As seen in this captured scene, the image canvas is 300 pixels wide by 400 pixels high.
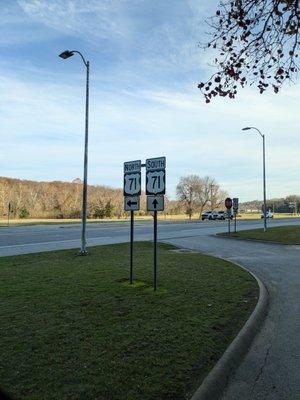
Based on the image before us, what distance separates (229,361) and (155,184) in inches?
194

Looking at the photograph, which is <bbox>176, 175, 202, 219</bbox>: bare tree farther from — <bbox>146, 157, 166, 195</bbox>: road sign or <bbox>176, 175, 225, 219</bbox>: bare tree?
<bbox>146, 157, 166, 195</bbox>: road sign

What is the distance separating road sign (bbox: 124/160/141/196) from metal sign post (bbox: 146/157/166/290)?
514 millimetres

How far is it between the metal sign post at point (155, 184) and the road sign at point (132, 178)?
514 mm

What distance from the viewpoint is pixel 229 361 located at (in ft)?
17.8

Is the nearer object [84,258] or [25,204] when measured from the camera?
[84,258]

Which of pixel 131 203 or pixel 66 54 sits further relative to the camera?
pixel 66 54

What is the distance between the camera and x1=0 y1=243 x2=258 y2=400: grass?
14.8 feet

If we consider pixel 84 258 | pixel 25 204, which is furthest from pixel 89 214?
pixel 84 258

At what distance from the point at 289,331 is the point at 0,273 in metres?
7.57

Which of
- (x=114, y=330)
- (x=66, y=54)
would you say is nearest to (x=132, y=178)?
(x=114, y=330)

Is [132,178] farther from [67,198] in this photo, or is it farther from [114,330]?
[67,198]

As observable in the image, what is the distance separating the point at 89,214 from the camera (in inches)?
3334

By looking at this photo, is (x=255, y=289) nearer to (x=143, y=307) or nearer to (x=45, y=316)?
(x=143, y=307)

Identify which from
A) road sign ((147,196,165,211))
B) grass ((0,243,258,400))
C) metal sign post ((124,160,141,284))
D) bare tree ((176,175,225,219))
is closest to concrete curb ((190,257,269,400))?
grass ((0,243,258,400))
